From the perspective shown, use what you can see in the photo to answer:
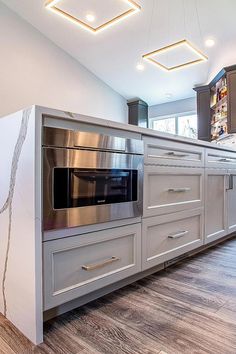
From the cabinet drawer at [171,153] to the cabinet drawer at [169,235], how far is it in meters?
0.39

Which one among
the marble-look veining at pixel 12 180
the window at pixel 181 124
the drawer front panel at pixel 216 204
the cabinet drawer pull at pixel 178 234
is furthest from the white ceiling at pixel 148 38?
the marble-look veining at pixel 12 180

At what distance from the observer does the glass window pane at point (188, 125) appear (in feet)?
18.8

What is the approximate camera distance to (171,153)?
1.94 meters

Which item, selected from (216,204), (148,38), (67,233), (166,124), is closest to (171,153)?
(216,204)

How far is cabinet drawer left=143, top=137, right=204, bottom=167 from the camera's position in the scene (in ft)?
5.76

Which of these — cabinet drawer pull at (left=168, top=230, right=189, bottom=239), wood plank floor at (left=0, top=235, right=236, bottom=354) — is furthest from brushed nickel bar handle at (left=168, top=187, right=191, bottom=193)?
wood plank floor at (left=0, top=235, right=236, bottom=354)

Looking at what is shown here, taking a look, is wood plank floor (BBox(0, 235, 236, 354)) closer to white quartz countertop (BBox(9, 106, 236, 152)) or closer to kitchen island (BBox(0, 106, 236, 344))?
kitchen island (BBox(0, 106, 236, 344))

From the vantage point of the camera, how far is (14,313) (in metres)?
1.27

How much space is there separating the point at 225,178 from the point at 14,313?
2.25m

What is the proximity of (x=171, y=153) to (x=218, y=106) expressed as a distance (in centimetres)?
302

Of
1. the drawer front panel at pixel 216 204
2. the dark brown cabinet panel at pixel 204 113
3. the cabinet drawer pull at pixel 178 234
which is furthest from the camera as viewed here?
the dark brown cabinet panel at pixel 204 113

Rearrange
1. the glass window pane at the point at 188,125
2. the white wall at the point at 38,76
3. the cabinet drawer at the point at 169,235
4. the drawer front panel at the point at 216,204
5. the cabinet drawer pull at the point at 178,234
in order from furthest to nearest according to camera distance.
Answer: the glass window pane at the point at 188,125
the white wall at the point at 38,76
the drawer front panel at the point at 216,204
the cabinet drawer pull at the point at 178,234
the cabinet drawer at the point at 169,235

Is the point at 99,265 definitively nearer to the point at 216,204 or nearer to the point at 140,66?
the point at 216,204

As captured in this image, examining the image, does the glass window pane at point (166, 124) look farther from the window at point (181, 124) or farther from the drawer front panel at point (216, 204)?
the drawer front panel at point (216, 204)
